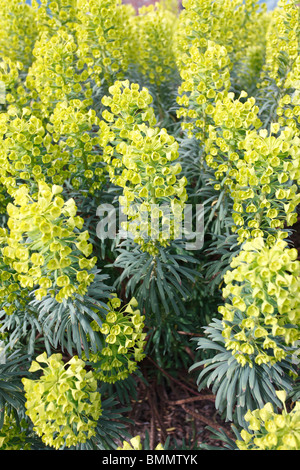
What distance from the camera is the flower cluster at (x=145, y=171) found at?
1995 millimetres

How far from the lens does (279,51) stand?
3162mm

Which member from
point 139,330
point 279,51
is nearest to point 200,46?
point 279,51

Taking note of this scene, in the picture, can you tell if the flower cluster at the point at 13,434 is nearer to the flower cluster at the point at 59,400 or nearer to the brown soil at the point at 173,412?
the flower cluster at the point at 59,400

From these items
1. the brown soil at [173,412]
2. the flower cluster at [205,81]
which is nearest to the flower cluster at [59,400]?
the brown soil at [173,412]

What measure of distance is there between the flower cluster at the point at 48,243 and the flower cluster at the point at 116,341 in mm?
306

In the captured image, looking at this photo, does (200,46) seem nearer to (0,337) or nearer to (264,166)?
(264,166)

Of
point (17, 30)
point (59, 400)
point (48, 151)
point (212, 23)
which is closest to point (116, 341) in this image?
point (59, 400)

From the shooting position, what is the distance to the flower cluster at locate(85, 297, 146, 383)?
221 centimetres

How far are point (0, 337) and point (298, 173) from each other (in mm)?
2108

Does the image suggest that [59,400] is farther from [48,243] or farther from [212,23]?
[212,23]

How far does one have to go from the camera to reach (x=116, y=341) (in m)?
2.28

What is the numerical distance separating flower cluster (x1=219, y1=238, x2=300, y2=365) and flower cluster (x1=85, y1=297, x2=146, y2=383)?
563 mm

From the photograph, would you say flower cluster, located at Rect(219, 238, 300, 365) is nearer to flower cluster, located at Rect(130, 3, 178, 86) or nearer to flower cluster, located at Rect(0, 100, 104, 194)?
flower cluster, located at Rect(0, 100, 104, 194)

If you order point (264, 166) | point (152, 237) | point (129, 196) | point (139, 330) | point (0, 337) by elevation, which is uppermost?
point (264, 166)
